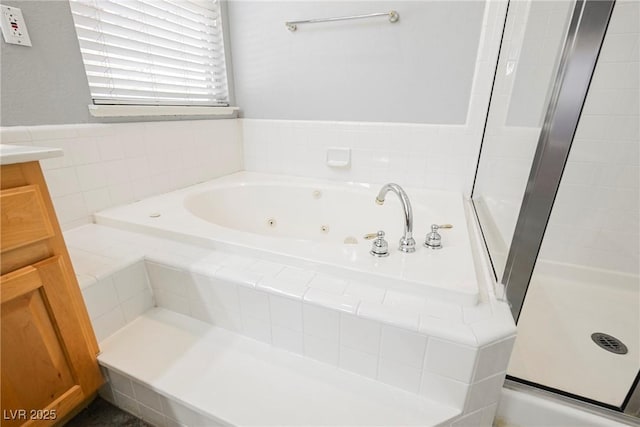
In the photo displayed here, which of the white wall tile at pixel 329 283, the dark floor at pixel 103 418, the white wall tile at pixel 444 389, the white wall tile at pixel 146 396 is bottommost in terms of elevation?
the dark floor at pixel 103 418

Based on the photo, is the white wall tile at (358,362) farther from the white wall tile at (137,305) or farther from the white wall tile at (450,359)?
the white wall tile at (137,305)

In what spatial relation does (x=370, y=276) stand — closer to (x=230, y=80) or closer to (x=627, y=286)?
(x=627, y=286)

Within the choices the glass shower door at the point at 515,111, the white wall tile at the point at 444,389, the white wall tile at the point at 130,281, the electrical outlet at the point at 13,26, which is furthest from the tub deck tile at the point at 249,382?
the electrical outlet at the point at 13,26

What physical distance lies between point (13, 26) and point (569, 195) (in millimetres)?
2403

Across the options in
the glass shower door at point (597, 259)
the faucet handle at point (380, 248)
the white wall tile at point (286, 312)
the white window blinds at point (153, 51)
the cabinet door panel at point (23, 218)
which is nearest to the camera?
the cabinet door panel at point (23, 218)

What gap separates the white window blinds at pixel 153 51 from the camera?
1.20m

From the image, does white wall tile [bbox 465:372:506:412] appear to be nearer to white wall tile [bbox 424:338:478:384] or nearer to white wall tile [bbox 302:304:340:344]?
white wall tile [bbox 424:338:478:384]

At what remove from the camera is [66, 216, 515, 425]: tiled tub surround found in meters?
0.69

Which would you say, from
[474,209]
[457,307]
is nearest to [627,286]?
[474,209]

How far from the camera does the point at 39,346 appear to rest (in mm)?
663

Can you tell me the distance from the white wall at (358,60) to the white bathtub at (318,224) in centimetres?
48

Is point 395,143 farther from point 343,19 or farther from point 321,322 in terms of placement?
point 321,322

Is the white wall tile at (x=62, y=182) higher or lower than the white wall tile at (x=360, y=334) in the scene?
higher

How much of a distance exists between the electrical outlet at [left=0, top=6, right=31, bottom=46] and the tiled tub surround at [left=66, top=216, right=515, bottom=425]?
73 cm
